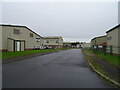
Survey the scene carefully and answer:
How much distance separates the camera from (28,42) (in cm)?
4128

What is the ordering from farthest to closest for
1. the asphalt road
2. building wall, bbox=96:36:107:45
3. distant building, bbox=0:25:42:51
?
building wall, bbox=96:36:107:45, distant building, bbox=0:25:42:51, the asphalt road

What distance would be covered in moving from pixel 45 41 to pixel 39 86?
7664cm

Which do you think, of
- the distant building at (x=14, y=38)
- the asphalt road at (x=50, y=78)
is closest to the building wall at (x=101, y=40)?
the distant building at (x=14, y=38)

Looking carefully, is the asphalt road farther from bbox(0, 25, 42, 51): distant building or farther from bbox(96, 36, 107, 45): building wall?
bbox(96, 36, 107, 45): building wall

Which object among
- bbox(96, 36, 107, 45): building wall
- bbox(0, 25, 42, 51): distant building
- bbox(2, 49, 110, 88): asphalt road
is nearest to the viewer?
bbox(2, 49, 110, 88): asphalt road

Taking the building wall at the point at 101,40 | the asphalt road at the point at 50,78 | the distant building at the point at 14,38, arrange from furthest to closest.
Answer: the building wall at the point at 101,40
the distant building at the point at 14,38
the asphalt road at the point at 50,78

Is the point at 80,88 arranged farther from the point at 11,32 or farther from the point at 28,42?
the point at 28,42

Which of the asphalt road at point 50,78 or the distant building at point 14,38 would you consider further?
the distant building at point 14,38

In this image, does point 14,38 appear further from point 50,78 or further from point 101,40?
point 101,40

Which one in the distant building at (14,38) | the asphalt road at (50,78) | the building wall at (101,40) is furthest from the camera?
the building wall at (101,40)

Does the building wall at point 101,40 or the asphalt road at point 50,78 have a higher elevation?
the building wall at point 101,40

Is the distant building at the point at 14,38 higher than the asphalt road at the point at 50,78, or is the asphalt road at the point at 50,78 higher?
the distant building at the point at 14,38

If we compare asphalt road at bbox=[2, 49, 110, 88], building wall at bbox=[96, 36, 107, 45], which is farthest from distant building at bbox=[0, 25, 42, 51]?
building wall at bbox=[96, 36, 107, 45]

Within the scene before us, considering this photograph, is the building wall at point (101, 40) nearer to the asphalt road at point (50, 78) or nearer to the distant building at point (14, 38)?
the distant building at point (14, 38)
